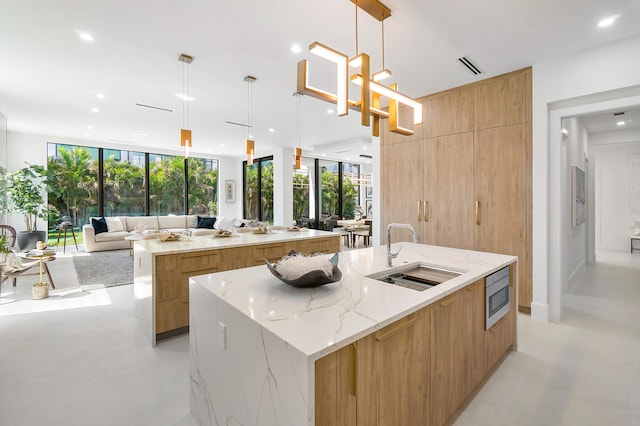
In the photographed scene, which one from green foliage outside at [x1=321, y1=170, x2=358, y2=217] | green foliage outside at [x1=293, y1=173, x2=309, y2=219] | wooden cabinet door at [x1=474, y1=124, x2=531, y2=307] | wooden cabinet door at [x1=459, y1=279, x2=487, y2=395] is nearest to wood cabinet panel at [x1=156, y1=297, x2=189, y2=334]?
wooden cabinet door at [x1=459, y1=279, x2=487, y2=395]

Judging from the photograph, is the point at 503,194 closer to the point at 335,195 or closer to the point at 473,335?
the point at 473,335

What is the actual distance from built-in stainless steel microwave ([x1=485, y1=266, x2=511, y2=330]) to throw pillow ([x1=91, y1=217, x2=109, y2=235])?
28.2 feet

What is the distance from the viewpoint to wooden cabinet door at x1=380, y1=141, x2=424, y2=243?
14.4ft

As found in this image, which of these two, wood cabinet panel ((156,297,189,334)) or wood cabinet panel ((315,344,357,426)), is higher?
wood cabinet panel ((315,344,357,426))

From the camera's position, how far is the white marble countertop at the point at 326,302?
3.46 ft

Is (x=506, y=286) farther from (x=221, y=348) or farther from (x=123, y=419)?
(x=123, y=419)

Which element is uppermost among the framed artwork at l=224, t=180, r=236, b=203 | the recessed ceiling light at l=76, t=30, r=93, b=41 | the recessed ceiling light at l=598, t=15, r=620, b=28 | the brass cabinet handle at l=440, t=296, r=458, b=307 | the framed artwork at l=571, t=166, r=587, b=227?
the recessed ceiling light at l=76, t=30, r=93, b=41

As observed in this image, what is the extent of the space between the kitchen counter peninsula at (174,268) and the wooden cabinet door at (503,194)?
2724mm

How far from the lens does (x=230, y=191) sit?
11.1 meters

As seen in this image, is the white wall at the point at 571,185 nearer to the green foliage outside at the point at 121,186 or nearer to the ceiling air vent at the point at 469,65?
the ceiling air vent at the point at 469,65

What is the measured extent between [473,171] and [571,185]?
6.18ft

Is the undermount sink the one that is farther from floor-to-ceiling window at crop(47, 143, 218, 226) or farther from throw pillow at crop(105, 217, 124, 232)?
floor-to-ceiling window at crop(47, 143, 218, 226)

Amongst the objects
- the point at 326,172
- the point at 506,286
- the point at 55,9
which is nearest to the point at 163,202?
the point at 326,172

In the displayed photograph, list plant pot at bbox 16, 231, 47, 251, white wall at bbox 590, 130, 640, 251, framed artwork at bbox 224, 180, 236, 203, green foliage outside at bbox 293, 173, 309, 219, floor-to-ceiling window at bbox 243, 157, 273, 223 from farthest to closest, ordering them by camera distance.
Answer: framed artwork at bbox 224, 180, 236, 203, floor-to-ceiling window at bbox 243, 157, 273, 223, green foliage outside at bbox 293, 173, 309, 219, white wall at bbox 590, 130, 640, 251, plant pot at bbox 16, 231, 47, 251
